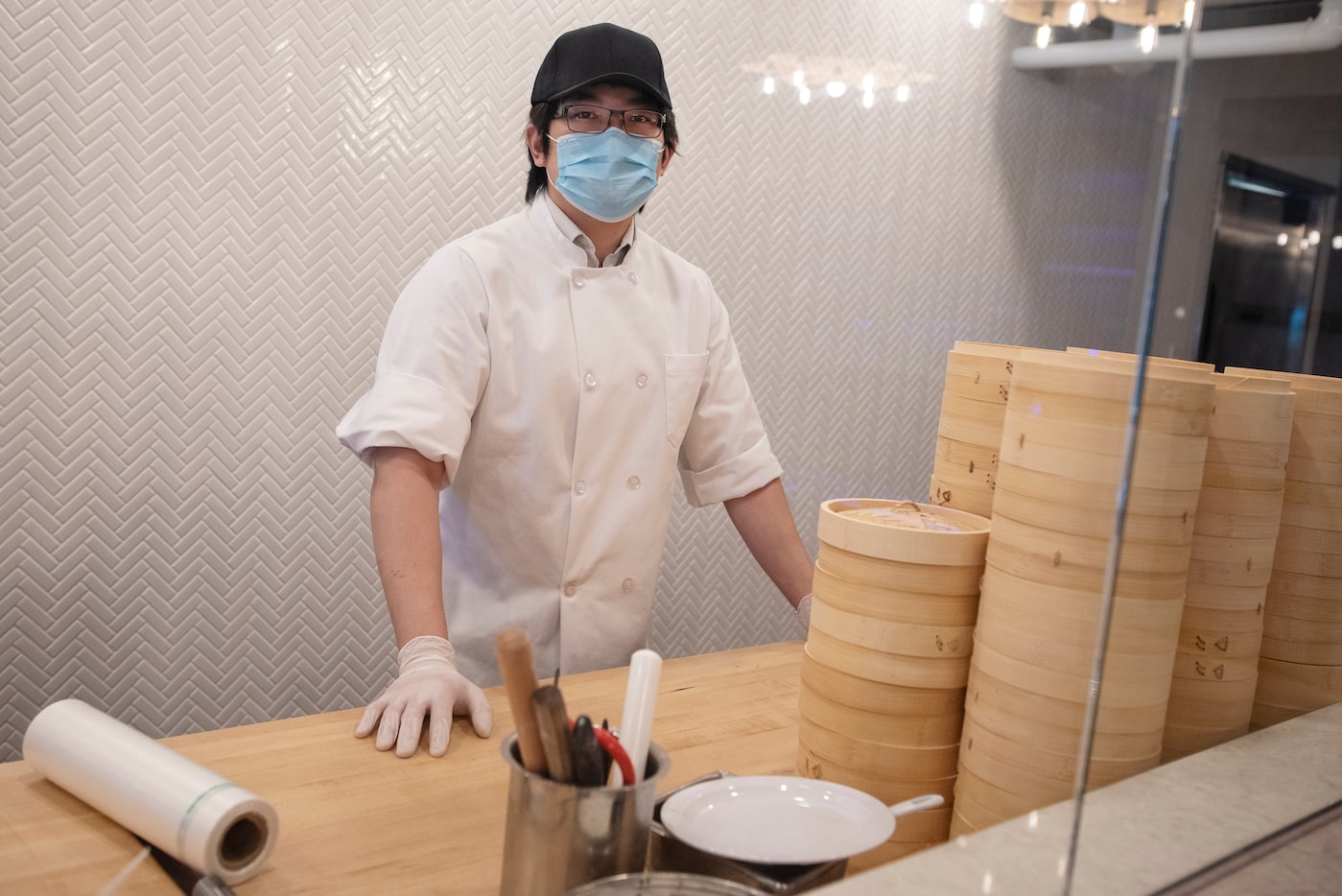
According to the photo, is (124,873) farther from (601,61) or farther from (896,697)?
(601,61)

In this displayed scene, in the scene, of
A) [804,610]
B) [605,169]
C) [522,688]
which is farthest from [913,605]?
[605,169]

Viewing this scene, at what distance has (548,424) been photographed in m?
1.80

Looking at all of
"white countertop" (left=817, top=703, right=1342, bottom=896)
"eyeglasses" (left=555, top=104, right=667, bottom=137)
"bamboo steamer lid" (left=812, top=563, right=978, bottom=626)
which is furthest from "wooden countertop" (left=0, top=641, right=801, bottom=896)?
"eyeglasses" (left=555, top=104, right=667, bottom=137)

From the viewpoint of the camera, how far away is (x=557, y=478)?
1.82 m

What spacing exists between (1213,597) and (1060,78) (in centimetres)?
85

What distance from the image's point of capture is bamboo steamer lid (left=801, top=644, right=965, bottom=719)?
1.00m

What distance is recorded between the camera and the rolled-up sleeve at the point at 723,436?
204 cm

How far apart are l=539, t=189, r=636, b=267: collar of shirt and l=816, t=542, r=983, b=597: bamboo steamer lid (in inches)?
39.5

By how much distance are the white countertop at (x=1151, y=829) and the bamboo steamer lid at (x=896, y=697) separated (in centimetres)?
17

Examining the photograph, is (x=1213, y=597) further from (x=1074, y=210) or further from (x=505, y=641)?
(x=505, y=641)

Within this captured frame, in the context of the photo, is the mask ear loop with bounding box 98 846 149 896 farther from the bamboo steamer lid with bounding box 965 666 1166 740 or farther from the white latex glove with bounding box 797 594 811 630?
the white latex glove with bounding box 797 594 811 630

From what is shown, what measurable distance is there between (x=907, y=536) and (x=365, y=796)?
60cm

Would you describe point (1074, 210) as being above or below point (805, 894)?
above

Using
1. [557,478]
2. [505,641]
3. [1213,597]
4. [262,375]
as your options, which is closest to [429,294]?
[557,478]
